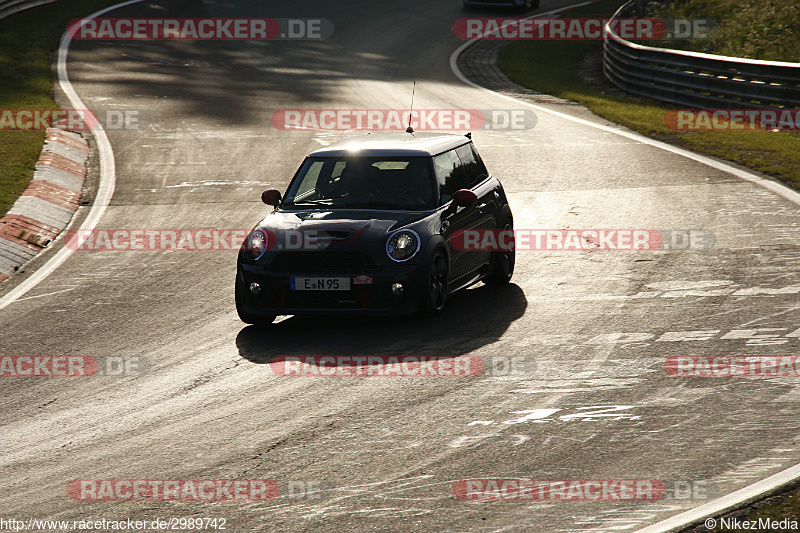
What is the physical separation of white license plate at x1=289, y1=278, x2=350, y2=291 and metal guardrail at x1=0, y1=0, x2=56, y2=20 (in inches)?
994

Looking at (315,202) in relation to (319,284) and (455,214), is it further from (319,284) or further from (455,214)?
(455,214)

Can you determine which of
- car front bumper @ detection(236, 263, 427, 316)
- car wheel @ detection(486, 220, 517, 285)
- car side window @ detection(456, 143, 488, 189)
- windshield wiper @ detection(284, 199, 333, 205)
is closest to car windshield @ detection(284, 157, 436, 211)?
windshield wiper @ detection(284, 199, 333, 205)

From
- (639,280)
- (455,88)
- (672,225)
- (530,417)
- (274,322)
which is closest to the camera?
(530,417)

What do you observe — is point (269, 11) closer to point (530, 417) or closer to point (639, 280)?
point (639, 280)

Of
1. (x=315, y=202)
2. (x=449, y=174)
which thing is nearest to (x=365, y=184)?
(x=315, y=202)

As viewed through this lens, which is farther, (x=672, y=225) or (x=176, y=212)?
(x=176, y=212)

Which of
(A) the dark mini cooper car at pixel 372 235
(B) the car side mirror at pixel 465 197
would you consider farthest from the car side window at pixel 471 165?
(B) the car side mirror at pixel 465 197

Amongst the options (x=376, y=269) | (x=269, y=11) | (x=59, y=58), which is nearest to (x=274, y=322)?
(x=376, y=269)

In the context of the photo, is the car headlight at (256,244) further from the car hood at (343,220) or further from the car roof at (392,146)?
the car roof at (392,146)

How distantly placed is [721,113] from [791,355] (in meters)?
13.8

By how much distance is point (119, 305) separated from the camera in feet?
35.3

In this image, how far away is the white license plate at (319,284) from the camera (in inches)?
363

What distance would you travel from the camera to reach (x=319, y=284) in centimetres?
926

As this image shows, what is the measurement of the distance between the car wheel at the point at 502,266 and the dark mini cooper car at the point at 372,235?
0.01 m
